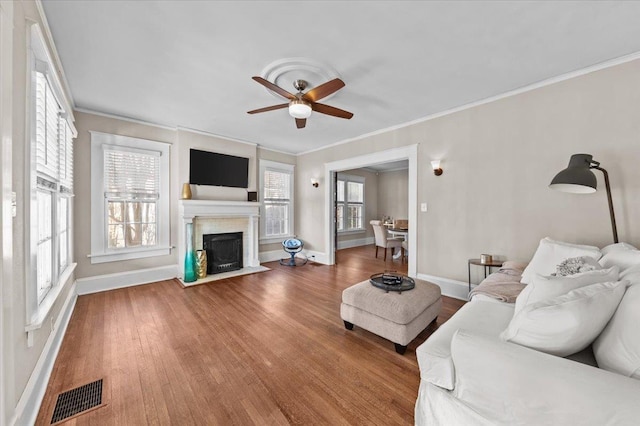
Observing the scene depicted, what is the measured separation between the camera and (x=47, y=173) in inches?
82.0

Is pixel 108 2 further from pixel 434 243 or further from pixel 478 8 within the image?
pixel 434 243

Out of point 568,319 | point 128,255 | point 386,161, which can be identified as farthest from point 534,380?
point 128,255

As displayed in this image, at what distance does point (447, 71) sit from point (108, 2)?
292 cm

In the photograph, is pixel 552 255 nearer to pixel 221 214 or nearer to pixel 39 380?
pixel 39 380

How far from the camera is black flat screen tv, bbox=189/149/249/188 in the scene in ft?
14.7

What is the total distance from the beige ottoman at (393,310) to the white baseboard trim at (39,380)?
87.5 inches

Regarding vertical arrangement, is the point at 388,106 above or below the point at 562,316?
above

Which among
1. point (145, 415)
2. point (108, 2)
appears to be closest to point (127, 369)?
point (145, 415)

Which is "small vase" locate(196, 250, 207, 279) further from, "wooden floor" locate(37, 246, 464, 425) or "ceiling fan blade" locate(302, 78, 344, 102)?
"ceiling fan blade" locate(302, 78, 344, 102)

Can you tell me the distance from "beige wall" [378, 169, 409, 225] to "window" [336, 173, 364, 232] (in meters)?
0.83

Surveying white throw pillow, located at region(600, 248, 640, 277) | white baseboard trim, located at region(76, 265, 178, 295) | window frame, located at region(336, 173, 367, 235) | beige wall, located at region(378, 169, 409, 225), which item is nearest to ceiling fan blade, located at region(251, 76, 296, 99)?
white throw pillow, located at region(600, 248, 640, 277)

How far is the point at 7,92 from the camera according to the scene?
121cm

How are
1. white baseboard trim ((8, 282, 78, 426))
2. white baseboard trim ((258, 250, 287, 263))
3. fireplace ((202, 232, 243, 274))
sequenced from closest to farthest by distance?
white baseboard trim ((8, 282, 78, 426)), fireplace ((202, 232, 243, 274)), white baseboard trim ((258, 250, 287, 263))

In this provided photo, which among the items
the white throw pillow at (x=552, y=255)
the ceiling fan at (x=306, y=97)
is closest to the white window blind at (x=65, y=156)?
the ceiling fan at (x=306, y=97)
